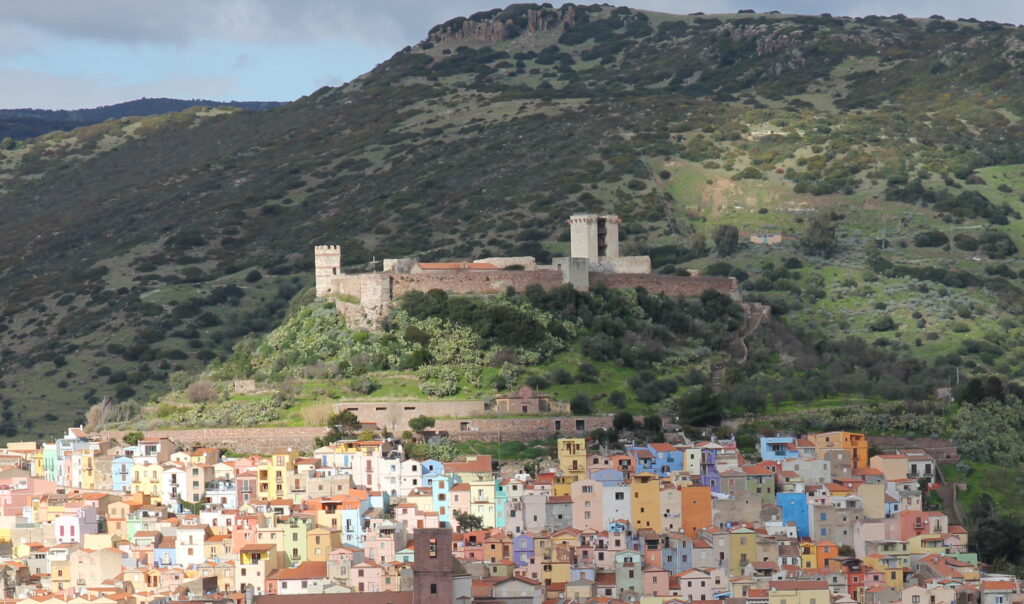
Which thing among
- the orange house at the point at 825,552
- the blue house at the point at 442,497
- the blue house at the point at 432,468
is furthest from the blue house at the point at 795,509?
the blue house at the point at 432,468

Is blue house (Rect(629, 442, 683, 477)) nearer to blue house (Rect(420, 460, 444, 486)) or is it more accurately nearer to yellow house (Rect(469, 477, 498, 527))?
yellow house (Rect(469, 477, 498, 527))

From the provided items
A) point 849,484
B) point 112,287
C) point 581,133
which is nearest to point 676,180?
point 581,133

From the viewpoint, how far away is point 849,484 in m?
55.9

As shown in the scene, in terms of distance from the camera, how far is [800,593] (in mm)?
48625

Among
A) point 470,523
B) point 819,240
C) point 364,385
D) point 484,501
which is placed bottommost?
point 470,523

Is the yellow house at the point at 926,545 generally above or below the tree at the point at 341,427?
below

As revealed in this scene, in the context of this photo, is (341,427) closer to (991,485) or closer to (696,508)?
(696,508)

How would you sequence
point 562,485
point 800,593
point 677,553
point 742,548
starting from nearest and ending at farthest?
point 800,593, point 677,553, point 742,548, point 562,485

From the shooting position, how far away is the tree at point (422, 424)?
5984 cm

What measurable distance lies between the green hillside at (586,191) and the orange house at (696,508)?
30.3 ft

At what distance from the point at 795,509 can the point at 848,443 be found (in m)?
4.60

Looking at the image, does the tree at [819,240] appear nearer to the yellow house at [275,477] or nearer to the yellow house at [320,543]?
the yellow house at [275,477]

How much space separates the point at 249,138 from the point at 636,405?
267 feet

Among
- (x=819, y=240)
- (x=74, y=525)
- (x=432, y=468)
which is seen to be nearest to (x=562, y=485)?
(x=432, y=468)
